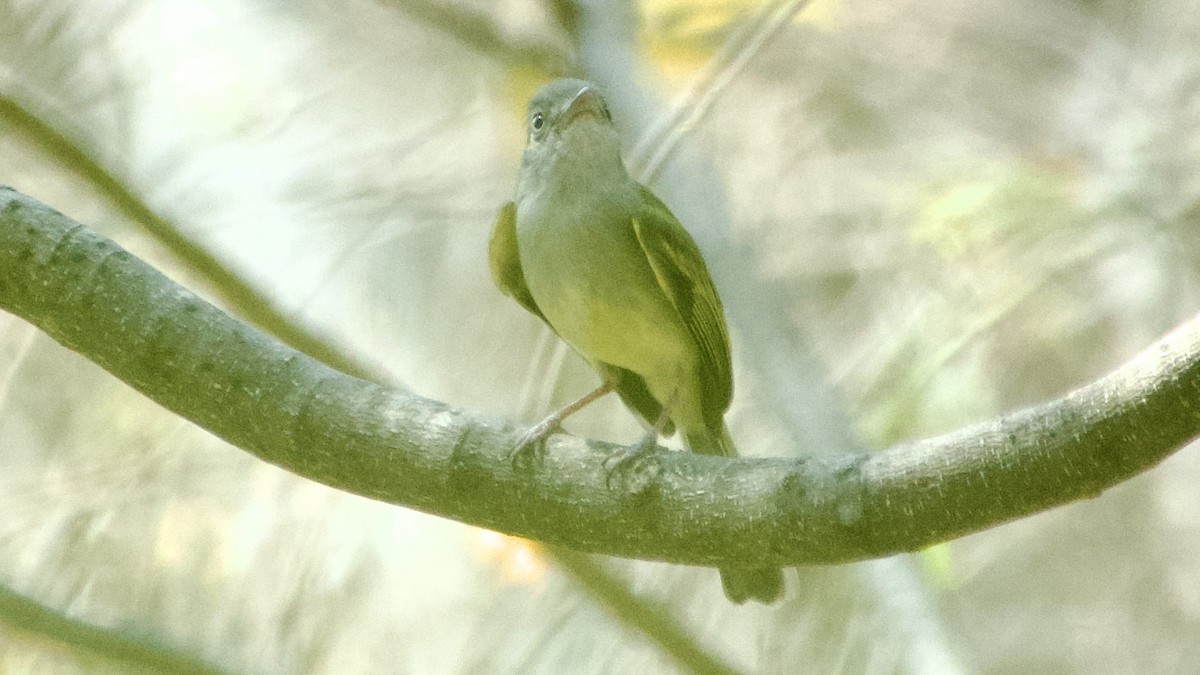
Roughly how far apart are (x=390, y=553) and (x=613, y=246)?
195cm

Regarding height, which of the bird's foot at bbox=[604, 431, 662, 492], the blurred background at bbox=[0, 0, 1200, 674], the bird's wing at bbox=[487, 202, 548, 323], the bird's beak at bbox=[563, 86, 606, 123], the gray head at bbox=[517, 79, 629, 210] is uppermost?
the bird's foot at bbox=[604, 431, 662, 492]

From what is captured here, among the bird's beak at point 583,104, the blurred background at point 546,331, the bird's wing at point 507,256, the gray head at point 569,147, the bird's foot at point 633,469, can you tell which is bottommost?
the blurred background at point 546,331

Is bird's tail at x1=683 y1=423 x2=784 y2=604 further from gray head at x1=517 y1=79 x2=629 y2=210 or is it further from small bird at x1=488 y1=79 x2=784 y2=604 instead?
gray head at x1=517 y1=79 x2=629 y2=210

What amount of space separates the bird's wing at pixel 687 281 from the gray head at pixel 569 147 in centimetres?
18

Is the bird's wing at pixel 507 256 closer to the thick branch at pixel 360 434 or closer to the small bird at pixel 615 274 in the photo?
the small bird at pixel 615 274

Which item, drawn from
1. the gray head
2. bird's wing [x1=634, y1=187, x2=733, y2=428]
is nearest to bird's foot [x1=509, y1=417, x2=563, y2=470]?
bird's wing [x1=634, y1=187, x2=733, y2=428]

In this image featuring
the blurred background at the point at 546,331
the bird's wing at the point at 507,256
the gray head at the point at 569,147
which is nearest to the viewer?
the gray head at the point at 569,147

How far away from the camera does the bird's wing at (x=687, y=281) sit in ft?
11.7

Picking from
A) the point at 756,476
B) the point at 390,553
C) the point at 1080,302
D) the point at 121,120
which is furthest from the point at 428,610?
the point at 1080,302

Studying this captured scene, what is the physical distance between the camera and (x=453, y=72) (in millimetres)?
5664

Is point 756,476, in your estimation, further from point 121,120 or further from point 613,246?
point 121,120

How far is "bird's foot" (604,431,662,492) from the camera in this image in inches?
98.1

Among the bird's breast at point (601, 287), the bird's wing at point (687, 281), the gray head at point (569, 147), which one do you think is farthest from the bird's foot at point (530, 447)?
the gray head at point (569, 147)

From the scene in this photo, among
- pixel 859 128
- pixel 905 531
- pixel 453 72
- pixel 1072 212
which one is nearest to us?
pixel 905 531
